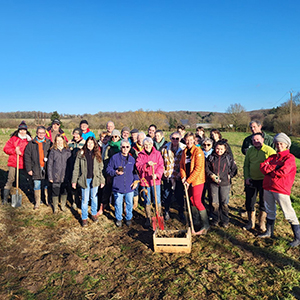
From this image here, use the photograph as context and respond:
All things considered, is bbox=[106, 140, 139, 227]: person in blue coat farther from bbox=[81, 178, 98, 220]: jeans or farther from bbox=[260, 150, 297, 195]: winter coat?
bbox=[260, 150, 297, 195]: winter coat

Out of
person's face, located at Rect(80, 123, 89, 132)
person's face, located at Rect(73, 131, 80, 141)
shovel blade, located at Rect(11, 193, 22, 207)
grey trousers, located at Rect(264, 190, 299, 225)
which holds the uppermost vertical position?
person's face, located at Rect(80, 123, 89, 132)

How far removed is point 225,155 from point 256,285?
8.26 ft

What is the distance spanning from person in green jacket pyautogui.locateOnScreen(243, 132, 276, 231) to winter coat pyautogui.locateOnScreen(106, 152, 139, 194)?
103 inches

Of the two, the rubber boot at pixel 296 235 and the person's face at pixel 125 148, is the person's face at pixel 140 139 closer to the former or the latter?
the person's face at pixel 125 148

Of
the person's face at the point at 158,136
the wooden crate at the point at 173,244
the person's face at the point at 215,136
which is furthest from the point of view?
the person's face at the point at 158,136

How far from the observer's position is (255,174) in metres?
4.96

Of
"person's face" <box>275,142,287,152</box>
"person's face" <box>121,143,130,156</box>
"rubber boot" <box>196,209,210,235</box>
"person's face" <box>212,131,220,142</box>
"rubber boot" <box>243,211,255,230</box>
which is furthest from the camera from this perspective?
"person's face" <box>212,131,220,142</box>

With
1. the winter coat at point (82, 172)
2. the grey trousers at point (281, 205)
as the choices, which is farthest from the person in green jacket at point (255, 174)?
the winter coat at point (82, 172)

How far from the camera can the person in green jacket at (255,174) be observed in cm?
488

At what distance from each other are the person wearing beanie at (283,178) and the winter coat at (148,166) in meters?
2.11

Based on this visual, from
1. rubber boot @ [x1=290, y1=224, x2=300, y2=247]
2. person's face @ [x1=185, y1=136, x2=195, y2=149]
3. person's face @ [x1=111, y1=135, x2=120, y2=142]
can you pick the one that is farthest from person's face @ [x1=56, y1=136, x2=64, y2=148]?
rubber boot @ [x1=290, y1=224, x2=300, y2=247]

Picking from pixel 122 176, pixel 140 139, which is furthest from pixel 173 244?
pixel 140 139

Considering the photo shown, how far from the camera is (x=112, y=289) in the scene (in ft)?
11.0

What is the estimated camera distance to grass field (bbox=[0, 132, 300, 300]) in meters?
3.28
